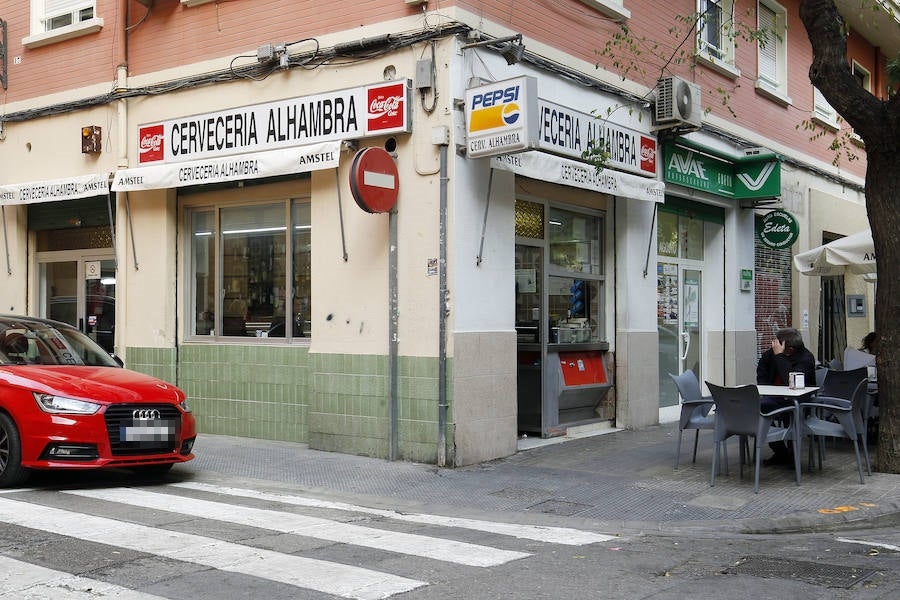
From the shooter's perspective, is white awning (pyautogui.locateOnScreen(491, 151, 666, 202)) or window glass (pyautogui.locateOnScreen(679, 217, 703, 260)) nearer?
white awning (pyautogui.locateOnScreen(491, 151, 666, 202))

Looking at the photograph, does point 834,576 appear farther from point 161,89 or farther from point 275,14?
point 161,89

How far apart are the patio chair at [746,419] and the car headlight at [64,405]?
17.9ft

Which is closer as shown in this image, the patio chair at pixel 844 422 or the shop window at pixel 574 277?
the patio chair at pixel 844 422

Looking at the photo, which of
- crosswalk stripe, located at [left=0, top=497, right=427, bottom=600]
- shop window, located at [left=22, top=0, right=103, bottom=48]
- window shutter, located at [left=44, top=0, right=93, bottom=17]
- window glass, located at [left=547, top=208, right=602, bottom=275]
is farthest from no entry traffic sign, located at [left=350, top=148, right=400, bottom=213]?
window shutter, located at [left=44, top=0, right=93, bottom=17]

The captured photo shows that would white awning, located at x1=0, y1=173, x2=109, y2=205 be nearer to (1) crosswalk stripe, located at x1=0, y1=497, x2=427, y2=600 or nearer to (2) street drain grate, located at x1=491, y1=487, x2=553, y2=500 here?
(1) crosswalk stripe, located at x1=0, y1=497, x2=427, y2=600

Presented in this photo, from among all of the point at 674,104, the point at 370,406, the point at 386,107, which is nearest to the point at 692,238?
the point at 674,104

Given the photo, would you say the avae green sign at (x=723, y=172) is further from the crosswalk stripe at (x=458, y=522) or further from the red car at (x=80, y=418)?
the red car at (x=80, y=418)

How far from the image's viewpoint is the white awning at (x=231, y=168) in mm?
10266

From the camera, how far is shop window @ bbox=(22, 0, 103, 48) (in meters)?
13.2

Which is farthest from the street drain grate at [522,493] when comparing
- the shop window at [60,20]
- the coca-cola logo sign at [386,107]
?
the shop window at [60,20]

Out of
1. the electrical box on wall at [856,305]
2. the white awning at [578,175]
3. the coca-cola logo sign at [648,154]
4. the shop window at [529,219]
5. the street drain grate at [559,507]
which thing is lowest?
the street drain grate at [559,507]

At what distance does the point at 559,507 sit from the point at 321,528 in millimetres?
2200

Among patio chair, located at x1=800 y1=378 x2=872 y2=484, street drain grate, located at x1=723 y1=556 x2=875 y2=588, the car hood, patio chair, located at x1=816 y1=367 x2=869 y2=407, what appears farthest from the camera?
patio chair, located at x1=816 y1=367 x2=869 y2=407

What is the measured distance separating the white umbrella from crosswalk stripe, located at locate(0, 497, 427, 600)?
864 cm
